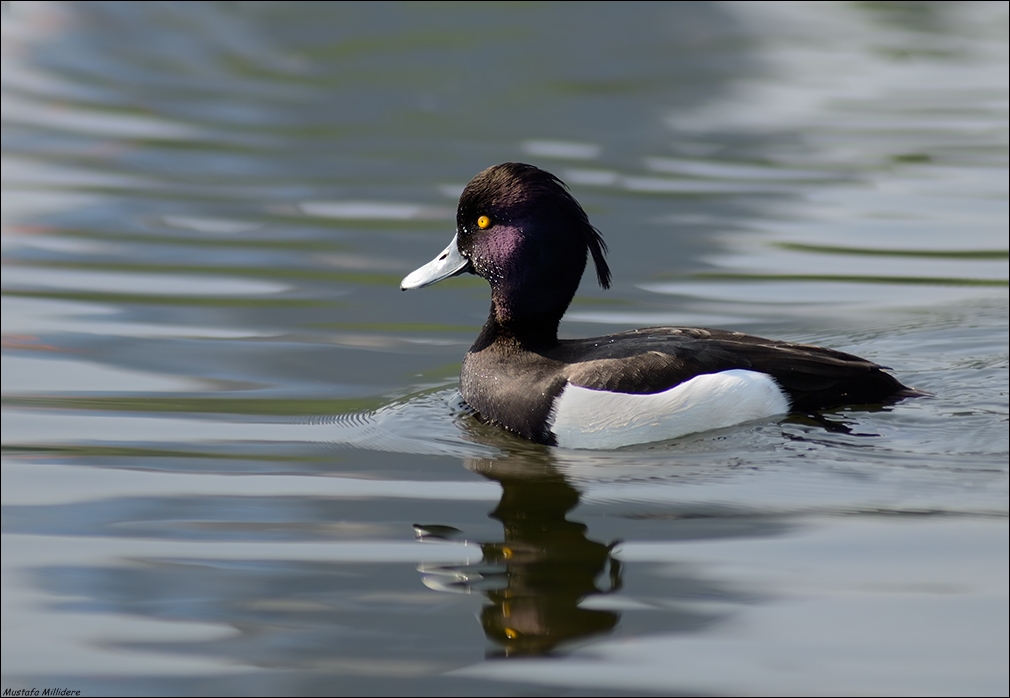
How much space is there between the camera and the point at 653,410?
605cm

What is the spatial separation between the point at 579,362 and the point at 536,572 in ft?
5.08

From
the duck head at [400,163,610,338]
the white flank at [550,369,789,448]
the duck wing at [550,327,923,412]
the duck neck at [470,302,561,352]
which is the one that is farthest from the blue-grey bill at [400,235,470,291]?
the white flank at [550,369,789,448]

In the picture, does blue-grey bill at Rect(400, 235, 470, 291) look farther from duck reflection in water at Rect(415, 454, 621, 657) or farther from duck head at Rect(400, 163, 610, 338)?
duck reflection in water at Rect(415, 454, 621, 657)

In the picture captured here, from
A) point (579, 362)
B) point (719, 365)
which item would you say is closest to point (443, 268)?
point (579, 362)

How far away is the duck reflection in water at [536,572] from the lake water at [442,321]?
2cm

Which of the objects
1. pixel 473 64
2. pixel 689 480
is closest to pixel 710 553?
pixel 689 480

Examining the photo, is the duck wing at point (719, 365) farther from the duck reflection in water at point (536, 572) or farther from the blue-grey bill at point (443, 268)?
the blue-grey bill at point (443, 268)

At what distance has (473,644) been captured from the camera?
174 inches

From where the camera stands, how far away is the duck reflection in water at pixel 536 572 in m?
4.45

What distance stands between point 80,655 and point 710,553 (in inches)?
82.3

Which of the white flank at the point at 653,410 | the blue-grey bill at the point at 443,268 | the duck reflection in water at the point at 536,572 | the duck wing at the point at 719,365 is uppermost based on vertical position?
the blue-grey bill at the point at 443,268

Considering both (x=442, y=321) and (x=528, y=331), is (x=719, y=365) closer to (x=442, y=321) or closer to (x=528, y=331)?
(x=528, y=331)

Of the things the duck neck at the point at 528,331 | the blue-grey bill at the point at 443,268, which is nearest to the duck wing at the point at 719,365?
the duck neck at the point at 528,331

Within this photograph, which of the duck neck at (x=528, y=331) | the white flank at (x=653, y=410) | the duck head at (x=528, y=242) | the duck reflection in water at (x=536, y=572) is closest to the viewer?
the duck reflection in water at (x=536, y=572)
